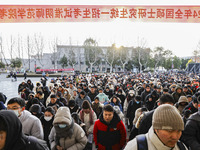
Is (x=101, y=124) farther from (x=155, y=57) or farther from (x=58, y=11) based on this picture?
(x=155, y=57)

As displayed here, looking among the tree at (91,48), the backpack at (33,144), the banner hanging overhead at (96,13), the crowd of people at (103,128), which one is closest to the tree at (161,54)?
the tree at (91,48)

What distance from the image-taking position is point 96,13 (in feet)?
24.5

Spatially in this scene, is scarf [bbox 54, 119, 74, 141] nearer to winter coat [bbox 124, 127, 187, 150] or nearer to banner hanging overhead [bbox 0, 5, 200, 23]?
winter coat [bbox 124, 127, 187, 150]

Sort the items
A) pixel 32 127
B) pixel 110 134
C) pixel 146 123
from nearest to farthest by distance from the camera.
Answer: pixel 146 123, pixel 32 127, pixel 110 134

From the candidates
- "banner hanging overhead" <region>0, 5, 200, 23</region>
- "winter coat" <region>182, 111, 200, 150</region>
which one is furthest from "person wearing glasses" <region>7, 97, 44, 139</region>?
"banner hanging overhead" <region>0, 5, 200, 23</region>

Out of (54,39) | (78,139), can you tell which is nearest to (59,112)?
(78,139)

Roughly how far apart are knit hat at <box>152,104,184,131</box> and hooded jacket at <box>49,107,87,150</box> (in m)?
1.46

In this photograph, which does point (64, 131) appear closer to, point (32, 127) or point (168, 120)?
point (32, 127)

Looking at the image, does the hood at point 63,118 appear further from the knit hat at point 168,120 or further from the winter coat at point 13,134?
the knit hat at point 168,120

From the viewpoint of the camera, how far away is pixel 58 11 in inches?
291

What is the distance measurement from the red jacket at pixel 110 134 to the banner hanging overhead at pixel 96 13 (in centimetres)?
576

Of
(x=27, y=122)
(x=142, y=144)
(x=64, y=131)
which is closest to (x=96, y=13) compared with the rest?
(x=27, y=122)

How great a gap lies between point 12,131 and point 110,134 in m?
1.91

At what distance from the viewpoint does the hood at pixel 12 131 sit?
1.30 m
